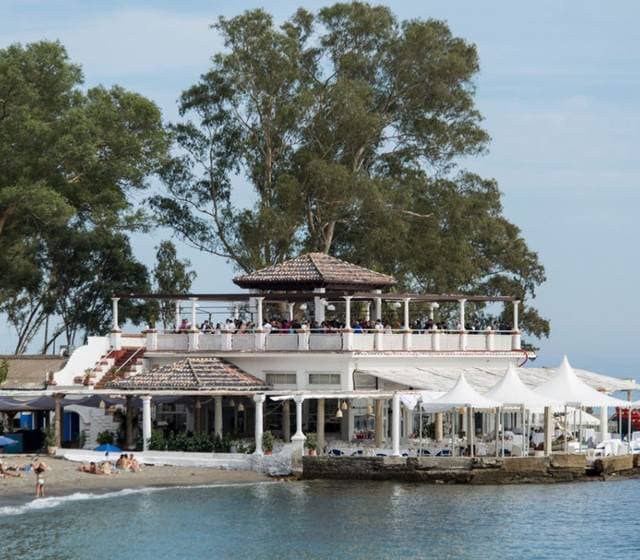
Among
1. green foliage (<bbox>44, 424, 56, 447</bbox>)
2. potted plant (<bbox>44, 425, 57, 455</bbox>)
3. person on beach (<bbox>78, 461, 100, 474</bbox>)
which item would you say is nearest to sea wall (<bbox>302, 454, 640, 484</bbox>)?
person on beach (<bbox>78, 461, 100, 474</bbox>)

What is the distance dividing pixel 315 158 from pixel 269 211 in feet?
11.4

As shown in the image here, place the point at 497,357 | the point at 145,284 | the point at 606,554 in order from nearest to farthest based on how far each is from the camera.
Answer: the point at 606,554, the point at 497,357, the point at 145,284

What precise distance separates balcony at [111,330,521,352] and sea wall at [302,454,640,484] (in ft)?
17.9

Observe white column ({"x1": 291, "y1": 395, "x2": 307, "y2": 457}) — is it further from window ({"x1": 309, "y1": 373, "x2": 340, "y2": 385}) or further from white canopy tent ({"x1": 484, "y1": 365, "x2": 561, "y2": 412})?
white canopy tent ({"x1": 484, "y1": 365, "x2": 561, "y2": 412})

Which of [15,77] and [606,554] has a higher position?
[15,77]

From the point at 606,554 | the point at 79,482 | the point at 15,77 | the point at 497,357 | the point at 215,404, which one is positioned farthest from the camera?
the point at 15,77

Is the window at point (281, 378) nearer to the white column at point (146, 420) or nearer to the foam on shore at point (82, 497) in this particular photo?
the white column at point (146, 420)

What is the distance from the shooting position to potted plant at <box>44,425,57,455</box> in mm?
63594

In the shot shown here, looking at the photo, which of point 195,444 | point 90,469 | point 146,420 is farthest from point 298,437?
point 90,469

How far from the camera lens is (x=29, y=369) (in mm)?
73125

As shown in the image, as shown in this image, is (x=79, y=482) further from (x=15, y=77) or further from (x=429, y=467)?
(x=15, y=77)

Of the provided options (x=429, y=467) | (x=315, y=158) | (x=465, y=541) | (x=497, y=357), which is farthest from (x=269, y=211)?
(x=465, y=541)

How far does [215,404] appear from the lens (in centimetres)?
6519

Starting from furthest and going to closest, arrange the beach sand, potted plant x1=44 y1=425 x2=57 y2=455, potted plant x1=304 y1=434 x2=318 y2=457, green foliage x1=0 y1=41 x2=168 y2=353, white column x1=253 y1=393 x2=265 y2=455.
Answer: green foliage x1=0 y1=41 x2=168 y2=353, potted plant x1=44 y1=425 x2=57 y2=455, potted plant x1=304 y1=434 x2=318 y2=457, white column x1=253 y1=393 x2=265 y2=455, the beach sand
